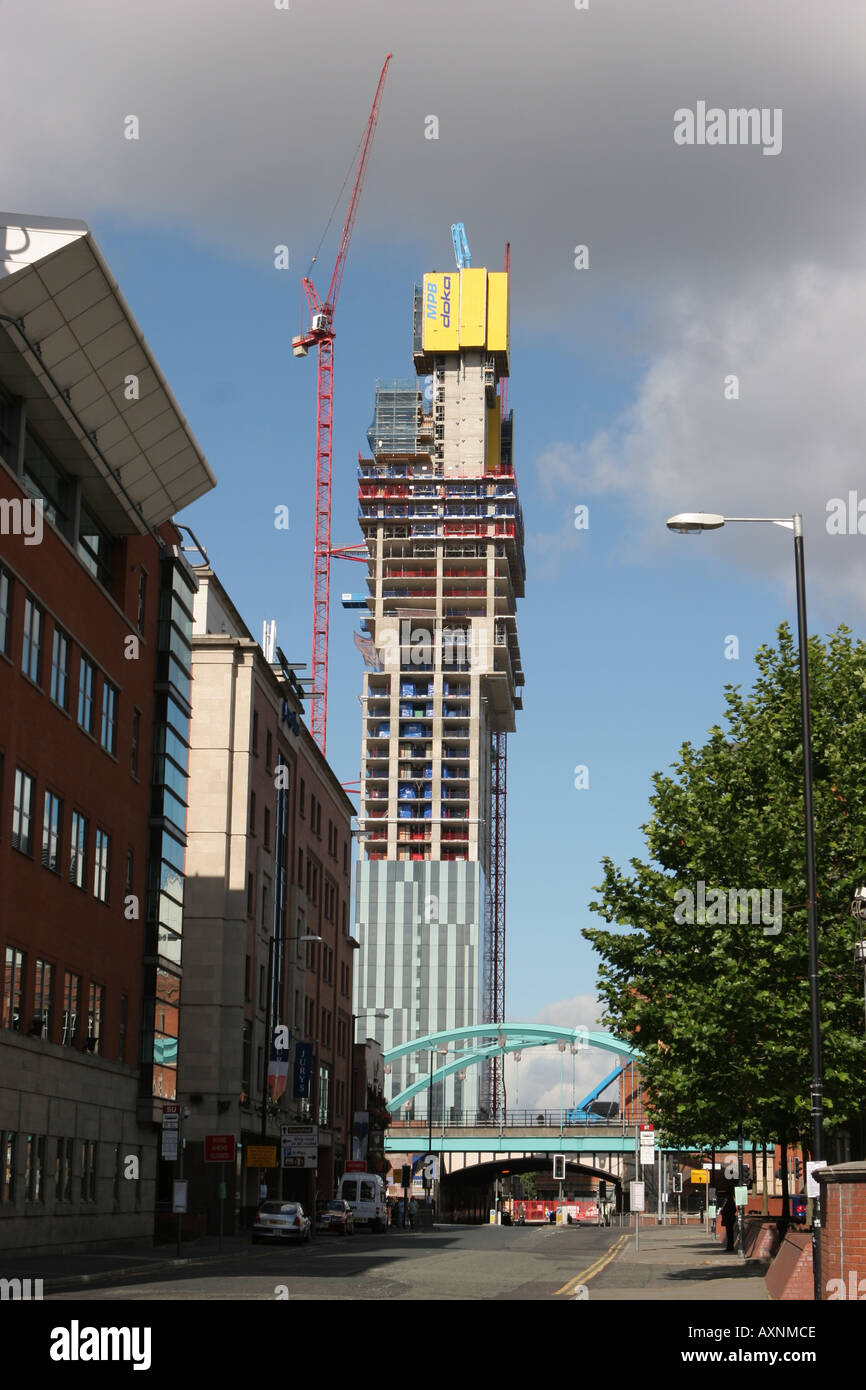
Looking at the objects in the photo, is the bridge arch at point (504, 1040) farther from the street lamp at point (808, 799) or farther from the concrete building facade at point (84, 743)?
the street lamp at point (808, 799)

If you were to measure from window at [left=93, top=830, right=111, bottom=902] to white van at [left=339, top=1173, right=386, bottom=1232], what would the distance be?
34781 mm

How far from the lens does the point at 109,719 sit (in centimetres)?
4853

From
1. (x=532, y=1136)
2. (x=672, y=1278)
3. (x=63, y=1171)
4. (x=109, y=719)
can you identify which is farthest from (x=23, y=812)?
(x=532, y=1136)

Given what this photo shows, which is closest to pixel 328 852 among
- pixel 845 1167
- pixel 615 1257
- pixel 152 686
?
pixel 152 686

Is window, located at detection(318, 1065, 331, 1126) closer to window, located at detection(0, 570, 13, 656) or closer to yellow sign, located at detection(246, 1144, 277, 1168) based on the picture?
yellow sign, located at detection(246, 1144, 277, 1168)

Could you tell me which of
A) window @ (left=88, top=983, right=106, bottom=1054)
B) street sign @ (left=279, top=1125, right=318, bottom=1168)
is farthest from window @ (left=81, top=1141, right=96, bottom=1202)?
street sign @ (left=279, top=1125, right=318, bottom=1168)

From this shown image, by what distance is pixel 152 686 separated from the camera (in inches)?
2120

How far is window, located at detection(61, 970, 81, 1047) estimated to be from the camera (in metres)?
43.3

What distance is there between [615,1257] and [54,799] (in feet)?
67.8

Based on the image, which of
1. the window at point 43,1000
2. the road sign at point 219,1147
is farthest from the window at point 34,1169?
the road sign at point 219,1147

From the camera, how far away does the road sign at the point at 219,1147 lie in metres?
50.2

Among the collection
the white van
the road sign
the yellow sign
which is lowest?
the white van

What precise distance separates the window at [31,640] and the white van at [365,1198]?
44281mm
